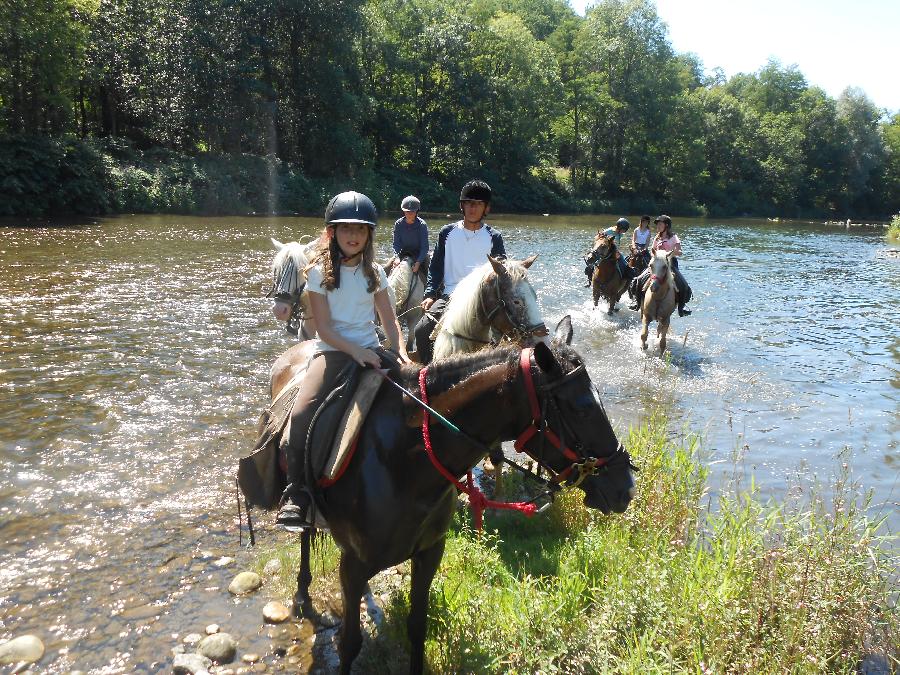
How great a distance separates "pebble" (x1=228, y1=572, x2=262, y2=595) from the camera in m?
4.93

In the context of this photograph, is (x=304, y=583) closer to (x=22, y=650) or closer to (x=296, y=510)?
(x=296, y=510)

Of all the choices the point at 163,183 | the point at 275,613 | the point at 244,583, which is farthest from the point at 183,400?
the point at 163,183

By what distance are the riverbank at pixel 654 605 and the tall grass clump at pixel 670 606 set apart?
0.01m

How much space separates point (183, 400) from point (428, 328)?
423 cm

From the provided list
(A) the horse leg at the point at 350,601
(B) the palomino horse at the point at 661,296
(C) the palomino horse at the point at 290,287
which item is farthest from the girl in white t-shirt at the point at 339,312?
(B) the palomino horse at the point at 661,296

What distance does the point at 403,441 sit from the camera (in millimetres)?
3424

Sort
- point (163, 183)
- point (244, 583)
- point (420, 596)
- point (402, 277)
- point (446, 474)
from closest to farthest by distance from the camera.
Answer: point (446, 474) < point (420, 596) < point (244, 583) < point (402, 277) < point (163, 183)

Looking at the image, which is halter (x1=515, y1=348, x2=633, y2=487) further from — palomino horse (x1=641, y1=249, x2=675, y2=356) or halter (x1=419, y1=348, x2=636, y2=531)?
palomino horse (x1=641, y1=249, x2=675, y2=356)

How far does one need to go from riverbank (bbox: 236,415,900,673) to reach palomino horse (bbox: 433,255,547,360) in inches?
71.4

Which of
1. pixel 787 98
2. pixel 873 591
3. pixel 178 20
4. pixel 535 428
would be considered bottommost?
pixel 873 591

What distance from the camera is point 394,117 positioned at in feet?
176

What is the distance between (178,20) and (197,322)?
32193mm

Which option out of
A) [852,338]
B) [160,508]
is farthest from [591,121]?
[160,508]

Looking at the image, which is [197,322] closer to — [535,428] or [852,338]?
[535,428]
